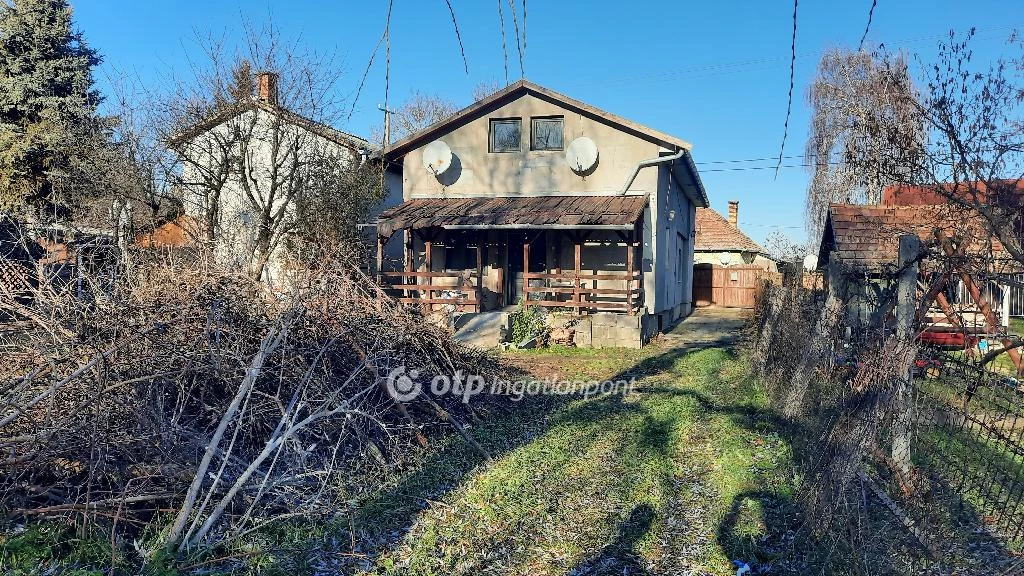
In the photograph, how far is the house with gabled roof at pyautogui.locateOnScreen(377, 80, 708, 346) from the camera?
599 inches

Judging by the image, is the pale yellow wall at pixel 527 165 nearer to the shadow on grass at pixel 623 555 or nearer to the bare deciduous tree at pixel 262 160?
the bare deciduous tree at pixel 262 160

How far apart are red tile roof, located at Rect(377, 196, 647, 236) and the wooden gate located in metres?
17.0

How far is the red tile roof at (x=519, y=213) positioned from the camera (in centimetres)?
1465

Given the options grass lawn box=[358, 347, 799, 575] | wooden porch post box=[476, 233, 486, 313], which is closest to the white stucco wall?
wooden porch post box=[476, 233, 486, 313]

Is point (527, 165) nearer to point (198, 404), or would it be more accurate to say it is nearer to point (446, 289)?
point (446, 289)

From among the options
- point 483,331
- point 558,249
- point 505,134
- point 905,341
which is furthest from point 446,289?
point 905,341

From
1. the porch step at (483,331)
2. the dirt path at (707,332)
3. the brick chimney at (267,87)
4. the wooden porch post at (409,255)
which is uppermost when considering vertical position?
the brick chimney at (267,87)

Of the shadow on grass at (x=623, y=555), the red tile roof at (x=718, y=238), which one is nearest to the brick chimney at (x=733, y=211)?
the red tile roof at (x=718, y=238)

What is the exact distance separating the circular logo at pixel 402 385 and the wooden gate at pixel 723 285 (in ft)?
88.4

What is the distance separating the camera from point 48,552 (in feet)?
11.7

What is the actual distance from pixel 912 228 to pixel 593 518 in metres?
11.5

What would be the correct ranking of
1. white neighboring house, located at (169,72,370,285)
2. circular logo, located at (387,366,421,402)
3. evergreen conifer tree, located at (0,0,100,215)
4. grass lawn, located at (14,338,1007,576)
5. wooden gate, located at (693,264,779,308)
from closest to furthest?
1. grass lawn, located at (14,338,1007,576)
2. circular logo, located at (387,366,421,402)
3. white neighboring house, located at (169,72,370,285)
4. evergreen conifer tree, located at (0,0,100,215)
5. wooden gate, located at (693,264,779,308)

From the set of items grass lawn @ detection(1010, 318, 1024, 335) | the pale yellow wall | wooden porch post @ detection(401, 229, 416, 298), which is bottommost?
grass lawn @ detection(1010, 318, 1024, 335)

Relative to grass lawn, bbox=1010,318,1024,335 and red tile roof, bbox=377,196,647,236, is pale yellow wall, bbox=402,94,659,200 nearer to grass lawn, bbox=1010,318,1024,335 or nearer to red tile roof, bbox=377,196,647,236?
red tile roof, bbox=377,196,647,236
